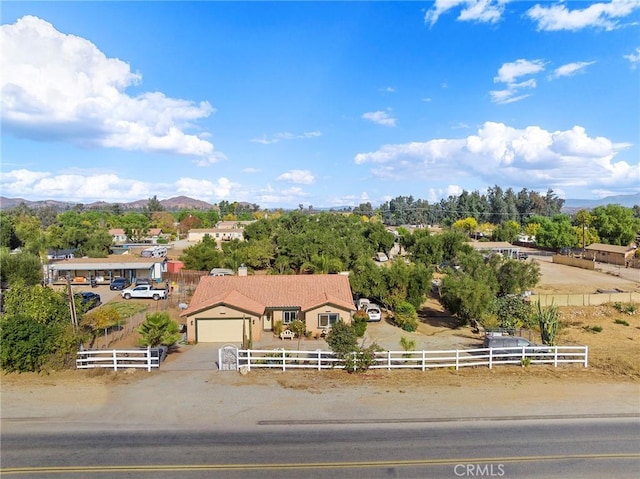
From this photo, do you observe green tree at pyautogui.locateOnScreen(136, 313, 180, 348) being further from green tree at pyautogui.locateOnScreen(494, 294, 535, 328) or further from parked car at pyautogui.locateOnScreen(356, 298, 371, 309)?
green tree at pyautogui.locateOnScreen(494, 294, 535, 328)

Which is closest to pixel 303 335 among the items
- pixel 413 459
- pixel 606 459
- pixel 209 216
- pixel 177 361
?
pixel 177 361

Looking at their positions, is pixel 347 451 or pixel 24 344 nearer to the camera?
pixel 347 451

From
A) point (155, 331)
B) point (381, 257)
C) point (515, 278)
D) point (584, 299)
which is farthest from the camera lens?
point (381, 257)

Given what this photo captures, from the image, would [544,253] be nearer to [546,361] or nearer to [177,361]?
[546,361]

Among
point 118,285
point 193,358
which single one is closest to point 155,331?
Answer: point 193,358

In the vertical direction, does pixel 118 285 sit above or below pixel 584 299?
above

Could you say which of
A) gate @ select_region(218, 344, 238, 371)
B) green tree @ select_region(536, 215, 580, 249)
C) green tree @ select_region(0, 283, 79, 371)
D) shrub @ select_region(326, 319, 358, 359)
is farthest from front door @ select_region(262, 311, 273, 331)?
Result: green tree @ select_region(536, 215, 580, 249)

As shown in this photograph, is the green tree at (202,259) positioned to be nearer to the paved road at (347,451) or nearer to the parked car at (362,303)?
the parked car at (362,303)

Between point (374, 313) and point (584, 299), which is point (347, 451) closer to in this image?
point (374, 313)
